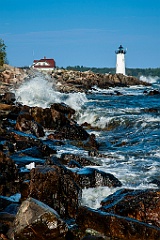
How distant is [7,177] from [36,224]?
2.47 meters

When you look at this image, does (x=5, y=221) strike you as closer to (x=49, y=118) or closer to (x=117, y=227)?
(x=117, y=227)

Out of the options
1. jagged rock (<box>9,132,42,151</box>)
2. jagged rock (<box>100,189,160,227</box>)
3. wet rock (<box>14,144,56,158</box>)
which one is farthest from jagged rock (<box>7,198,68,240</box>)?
jagged rock (<box>9,132,42,151</box>)

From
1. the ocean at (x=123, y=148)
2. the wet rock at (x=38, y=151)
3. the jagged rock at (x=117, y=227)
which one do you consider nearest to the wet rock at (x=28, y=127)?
the ocean at (x=123, y=148)

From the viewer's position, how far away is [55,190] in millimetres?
5387

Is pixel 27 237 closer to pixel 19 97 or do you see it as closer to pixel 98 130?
pixel 98 130

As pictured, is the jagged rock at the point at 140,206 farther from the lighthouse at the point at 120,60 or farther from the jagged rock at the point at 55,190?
the lighthouse at the point at 120,60

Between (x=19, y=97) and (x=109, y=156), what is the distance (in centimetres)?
1504

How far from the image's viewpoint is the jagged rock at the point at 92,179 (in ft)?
22.3

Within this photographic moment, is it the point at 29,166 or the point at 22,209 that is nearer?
the point at 22,209

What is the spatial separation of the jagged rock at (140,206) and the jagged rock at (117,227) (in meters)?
0.53

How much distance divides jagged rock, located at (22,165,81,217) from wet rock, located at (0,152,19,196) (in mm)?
610

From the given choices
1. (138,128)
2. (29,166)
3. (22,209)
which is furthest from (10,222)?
(138,128)

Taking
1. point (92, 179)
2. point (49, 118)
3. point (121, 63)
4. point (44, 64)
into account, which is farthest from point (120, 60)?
point (92, 179)

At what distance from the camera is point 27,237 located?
4027 mm
